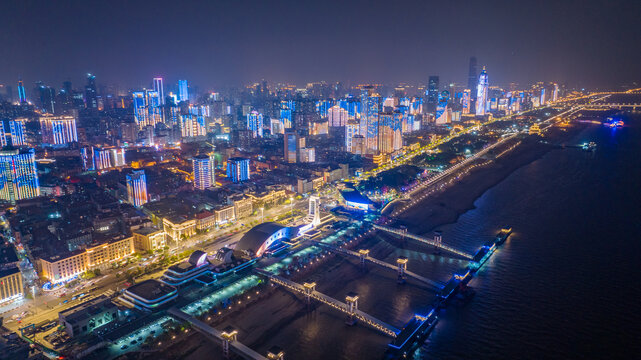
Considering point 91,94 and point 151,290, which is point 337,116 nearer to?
point 91,94

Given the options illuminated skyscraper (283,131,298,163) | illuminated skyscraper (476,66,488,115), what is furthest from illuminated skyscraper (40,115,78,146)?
illuminated skyscraper (476,66,488,115)

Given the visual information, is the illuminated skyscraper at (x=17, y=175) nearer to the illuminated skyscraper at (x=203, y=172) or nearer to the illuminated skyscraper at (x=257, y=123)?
the illuminated skyscraper at (x=203, y=172)

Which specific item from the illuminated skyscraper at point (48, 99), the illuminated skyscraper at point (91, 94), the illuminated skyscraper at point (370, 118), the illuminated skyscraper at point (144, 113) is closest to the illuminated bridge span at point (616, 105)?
the illuminated skyscraper at point (370, 118)

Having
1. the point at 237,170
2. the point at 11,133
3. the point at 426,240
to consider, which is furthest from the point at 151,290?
the point at 11,133

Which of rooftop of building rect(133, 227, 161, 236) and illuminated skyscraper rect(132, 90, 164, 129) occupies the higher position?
illuminated skyscraper rect(132, 90, 164, 129)

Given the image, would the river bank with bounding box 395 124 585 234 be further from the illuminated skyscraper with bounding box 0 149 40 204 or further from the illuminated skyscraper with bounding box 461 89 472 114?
the illuminated skyscraper with bounding box 461 89 472 114

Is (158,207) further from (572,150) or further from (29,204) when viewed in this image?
(572,150)
